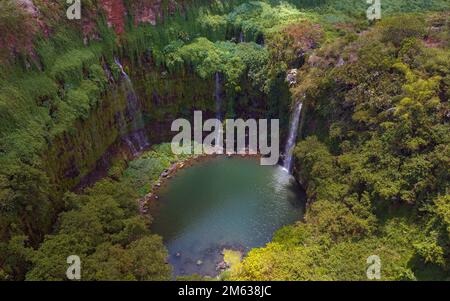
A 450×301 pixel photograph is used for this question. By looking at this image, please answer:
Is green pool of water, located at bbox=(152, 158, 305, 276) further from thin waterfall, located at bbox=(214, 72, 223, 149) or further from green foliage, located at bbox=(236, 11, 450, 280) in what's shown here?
thin waterfall, located at bbox=(214, 72, 223, 149)

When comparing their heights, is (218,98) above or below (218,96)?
below

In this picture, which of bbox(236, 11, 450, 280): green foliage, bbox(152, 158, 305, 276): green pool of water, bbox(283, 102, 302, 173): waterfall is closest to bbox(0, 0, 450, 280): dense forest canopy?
bbox(236, 11, 450, 280): green foliage

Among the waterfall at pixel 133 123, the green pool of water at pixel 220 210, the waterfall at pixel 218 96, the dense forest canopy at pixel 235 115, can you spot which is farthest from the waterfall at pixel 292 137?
the waterfall at pixel 133 123

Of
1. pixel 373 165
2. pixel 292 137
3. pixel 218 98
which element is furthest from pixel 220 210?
pixel 218 98

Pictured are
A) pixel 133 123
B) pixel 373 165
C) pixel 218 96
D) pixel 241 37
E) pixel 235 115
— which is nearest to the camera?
pixel 373 165

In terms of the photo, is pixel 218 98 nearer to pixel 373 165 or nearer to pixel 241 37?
pixel 241 37

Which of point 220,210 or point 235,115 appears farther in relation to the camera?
point 235,115

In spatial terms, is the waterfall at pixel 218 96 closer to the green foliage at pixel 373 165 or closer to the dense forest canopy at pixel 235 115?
the dense forest canopy at pixel 235 115

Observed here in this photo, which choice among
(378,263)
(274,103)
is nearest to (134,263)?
(378,263)
